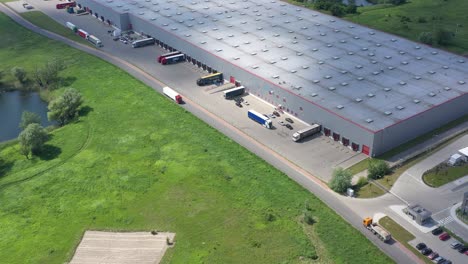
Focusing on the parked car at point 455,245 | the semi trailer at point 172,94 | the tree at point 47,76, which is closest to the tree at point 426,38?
the semi trailer at point 172,94

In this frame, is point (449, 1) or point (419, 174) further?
point (449, 1)

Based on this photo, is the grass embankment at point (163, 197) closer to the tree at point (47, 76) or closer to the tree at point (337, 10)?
the tree at point (47, 76)

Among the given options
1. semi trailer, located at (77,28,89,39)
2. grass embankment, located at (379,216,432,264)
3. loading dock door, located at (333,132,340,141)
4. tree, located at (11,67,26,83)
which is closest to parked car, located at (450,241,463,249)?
grass embankment, located at (379,216,432,264)

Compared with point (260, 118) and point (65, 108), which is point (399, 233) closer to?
point (260, 118)

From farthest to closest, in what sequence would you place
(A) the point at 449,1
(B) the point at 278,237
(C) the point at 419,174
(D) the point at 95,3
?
(A) the point at 449,1, (D) the point at 95,3, (C) the point at 419,174, (B) the point at 278,237

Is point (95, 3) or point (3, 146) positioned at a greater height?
point (95, 3)

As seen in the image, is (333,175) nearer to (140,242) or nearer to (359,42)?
(140,242)

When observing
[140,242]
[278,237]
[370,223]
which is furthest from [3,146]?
[370,223]
